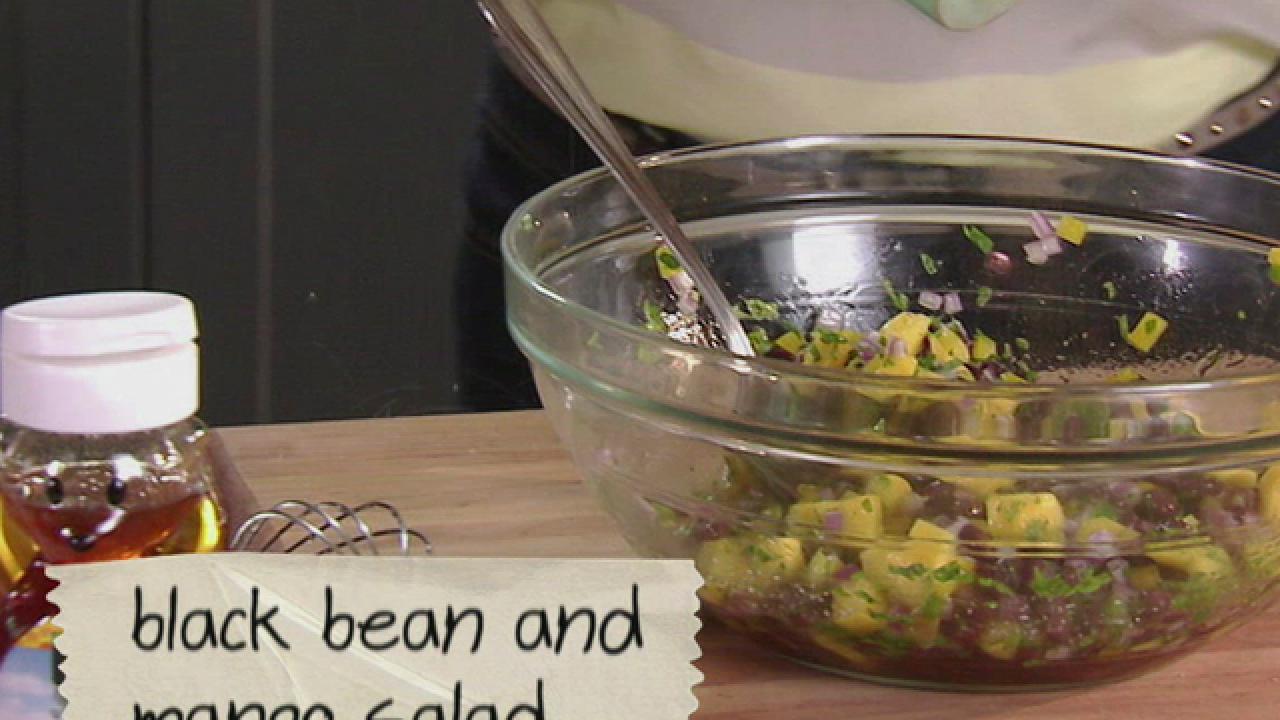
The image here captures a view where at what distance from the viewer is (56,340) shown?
1.67 feet

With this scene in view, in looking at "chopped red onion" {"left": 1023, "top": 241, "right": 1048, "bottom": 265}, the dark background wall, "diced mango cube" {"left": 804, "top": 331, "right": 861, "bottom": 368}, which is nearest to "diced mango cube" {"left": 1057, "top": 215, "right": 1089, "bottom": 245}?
"chopped red onion" {"left": 1023, "top": 241, "right": 1048, "bottom": 265}

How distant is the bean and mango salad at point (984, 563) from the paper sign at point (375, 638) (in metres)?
0.07

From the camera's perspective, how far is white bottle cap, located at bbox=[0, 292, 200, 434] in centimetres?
51

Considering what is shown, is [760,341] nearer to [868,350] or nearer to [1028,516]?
[868,350]

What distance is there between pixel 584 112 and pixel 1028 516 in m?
0.24

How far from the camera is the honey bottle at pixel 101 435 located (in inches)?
20.3

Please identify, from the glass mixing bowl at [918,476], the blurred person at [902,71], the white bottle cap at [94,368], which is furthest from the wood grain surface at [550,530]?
the blurred person at [902,71]

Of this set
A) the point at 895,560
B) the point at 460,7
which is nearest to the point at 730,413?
the point at 895,560

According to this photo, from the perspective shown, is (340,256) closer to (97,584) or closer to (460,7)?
(460,7)

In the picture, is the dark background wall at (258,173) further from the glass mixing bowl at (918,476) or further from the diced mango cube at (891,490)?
the diced mango cube at (891,490)

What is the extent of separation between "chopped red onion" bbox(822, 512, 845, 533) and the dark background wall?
684 millimetres

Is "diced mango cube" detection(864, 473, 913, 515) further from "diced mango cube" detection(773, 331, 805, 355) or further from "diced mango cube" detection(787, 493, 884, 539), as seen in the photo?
"diced mango cube" detection(773, 331, 805, 355)

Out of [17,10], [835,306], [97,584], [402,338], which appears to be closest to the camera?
[97,584]

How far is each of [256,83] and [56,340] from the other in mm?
650
